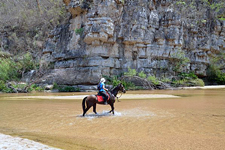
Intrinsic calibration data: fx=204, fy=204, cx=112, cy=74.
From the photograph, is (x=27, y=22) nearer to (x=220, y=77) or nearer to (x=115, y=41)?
(x=115, y=41)

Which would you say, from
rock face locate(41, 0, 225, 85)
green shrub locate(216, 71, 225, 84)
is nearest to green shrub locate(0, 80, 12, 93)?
rock face locate(41, 0, 225, 85)

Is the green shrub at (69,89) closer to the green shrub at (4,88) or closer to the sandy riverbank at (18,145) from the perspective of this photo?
the green shrub at (4,88)

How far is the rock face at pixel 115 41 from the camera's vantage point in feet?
116

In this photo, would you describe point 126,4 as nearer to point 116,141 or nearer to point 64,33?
point 64,33

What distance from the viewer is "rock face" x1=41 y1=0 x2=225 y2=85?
35.3 meters

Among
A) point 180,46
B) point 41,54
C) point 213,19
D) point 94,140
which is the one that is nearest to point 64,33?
point 41,54

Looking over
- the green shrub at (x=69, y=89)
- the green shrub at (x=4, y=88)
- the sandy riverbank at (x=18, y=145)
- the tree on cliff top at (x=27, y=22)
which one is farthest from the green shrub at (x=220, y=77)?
the sandy riverbank at (x=18, y=145)

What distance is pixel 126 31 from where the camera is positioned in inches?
1465

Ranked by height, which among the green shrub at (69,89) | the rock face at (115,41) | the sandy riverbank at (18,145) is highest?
the rock face at (115,41)

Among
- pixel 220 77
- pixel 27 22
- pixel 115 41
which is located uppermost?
pixel 27 22

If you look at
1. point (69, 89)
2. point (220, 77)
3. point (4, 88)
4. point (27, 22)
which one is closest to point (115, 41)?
point (69, 89)

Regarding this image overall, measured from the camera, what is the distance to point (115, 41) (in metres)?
36.9

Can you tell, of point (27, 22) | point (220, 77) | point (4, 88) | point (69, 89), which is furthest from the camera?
point (27, 22)

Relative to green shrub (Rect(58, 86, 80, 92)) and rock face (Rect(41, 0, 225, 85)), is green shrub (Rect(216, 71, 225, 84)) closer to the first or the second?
rock face (Rect(41, 0, 225, 85))
